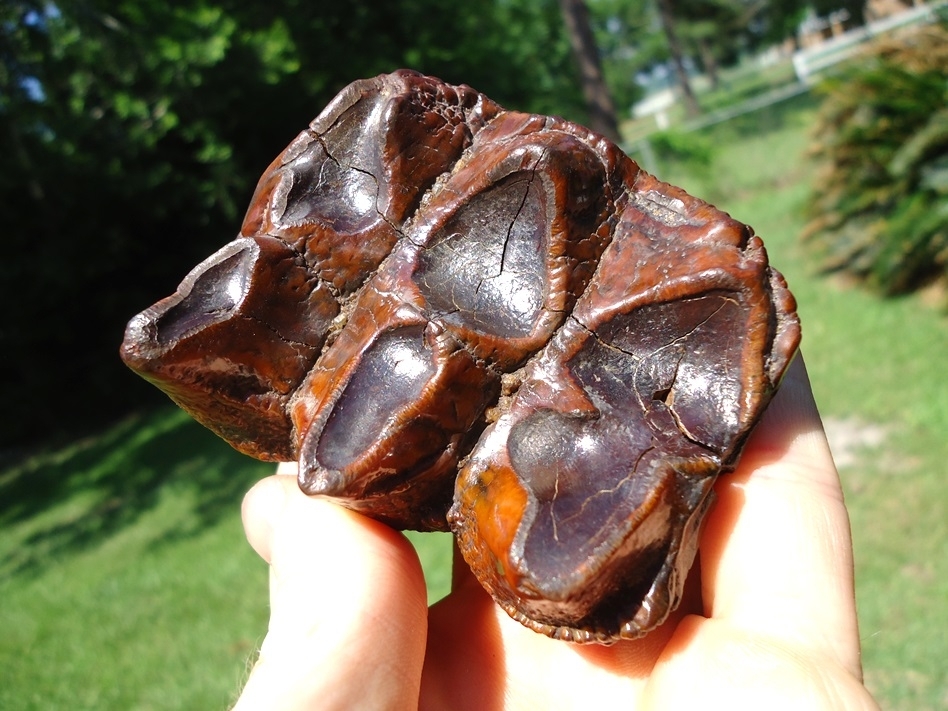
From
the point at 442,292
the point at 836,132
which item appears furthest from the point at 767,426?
the point at 836,132

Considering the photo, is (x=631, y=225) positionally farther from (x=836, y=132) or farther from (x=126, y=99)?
(x=126, y=99)

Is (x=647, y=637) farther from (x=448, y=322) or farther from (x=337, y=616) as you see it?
(x=448, y=322)

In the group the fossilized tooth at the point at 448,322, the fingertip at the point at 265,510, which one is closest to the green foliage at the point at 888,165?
the fossilized tooth at the point at 448,322

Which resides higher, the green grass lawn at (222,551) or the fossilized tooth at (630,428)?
the fossilized tooth at (630,428)

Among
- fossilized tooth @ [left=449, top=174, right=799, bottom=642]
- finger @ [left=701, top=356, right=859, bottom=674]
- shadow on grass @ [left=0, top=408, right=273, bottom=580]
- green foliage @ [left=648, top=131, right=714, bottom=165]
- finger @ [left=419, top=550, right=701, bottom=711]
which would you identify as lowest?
green foliage @ [left=648, top=131, right=714, bottom=165]

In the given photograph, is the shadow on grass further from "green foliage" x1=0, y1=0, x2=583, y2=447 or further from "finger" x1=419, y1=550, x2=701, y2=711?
"finger" x1=419, y1=550, x2=701, y2=711

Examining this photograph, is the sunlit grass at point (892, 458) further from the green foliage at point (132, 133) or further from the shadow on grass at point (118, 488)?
the green foliage at point (132, 133)

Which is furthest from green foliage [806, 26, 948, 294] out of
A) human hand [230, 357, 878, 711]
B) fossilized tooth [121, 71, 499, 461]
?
fossilized tooth [121, 71, 499, 461]

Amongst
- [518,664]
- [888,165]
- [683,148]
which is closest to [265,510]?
[518,664]
